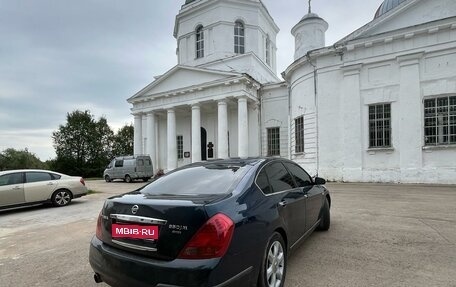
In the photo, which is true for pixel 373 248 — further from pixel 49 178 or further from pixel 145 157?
pixel 145 157

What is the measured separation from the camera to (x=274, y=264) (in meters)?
3.19

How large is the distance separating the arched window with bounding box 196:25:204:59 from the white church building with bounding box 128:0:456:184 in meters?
3.70

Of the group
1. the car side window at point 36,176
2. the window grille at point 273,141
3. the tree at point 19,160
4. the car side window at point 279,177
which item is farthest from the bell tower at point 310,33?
the tree at point 19,160

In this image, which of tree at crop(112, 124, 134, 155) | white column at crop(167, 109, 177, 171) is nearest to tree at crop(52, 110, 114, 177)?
tree at crop(112, 124, 134, 155)

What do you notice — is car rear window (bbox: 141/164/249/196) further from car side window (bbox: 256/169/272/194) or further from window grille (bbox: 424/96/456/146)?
window grille (bbox: 424/96/456/146)

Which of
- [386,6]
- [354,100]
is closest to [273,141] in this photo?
[354,100]

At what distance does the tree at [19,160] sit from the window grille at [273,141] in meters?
59.7

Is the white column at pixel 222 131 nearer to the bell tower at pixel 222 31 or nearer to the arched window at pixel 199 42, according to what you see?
the bell tower at pixel 222 31

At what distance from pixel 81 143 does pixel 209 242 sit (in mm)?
48420

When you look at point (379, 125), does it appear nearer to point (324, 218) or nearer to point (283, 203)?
A: point (324, 218)

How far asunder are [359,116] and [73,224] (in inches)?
591

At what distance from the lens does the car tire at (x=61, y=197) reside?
10.4 metres

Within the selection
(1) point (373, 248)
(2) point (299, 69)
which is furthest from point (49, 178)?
(2) point (299, 69)

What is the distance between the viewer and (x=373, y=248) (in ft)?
15.2
